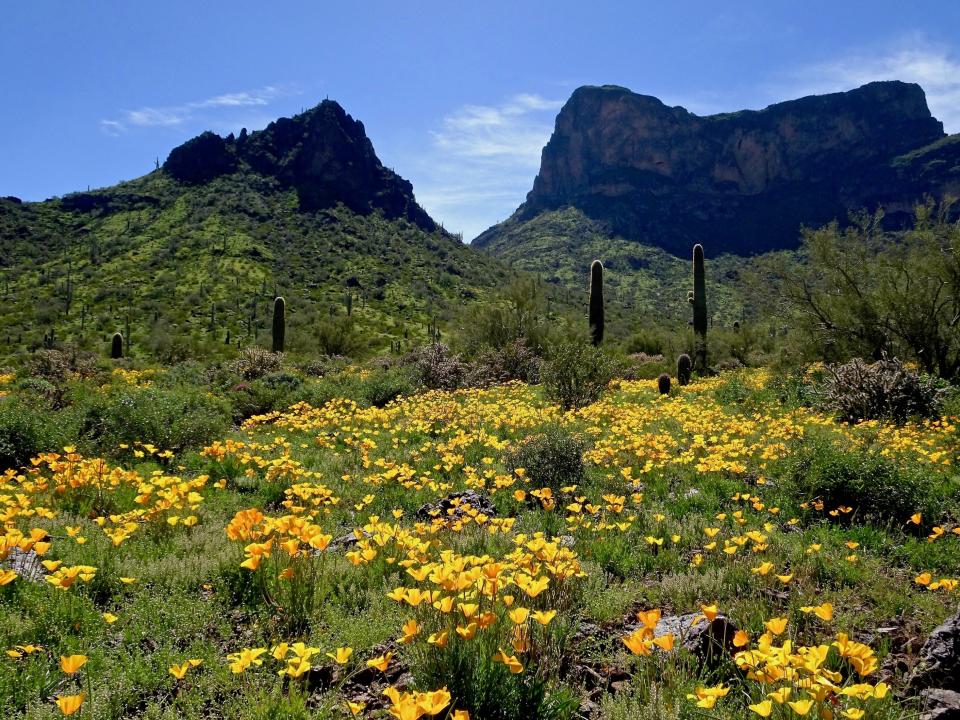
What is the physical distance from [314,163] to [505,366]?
91.6m

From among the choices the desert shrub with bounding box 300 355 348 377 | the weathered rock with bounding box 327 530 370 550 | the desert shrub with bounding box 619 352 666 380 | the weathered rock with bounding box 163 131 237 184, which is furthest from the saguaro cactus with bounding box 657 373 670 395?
the weathered rock with bounding box 163 131 237 184

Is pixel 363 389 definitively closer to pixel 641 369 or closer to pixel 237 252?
pixel 641 369

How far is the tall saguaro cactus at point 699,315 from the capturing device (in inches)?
914

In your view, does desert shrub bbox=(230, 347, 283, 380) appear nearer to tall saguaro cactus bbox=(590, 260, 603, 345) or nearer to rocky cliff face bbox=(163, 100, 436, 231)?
tall saguaro cactus bbox=(590, 260, 603, 345)

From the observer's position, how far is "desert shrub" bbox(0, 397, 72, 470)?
295 inches

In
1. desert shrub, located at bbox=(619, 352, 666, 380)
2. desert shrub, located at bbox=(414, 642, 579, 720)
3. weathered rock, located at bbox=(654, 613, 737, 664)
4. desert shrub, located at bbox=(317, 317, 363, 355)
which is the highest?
desert shrub, located at bbox=(317, 317, 363, 355)

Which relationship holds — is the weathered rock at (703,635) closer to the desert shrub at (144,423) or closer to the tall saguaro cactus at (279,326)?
the desert shrub at (144,423)

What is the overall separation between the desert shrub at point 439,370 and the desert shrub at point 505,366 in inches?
12.8

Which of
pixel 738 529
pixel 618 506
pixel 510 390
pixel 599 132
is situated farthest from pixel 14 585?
pixel 599 132

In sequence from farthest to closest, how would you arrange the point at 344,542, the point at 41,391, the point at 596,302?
the point at 596,302
the point at 41,391
the point at 344,542

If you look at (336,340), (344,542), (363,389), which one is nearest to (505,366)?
(363,389)

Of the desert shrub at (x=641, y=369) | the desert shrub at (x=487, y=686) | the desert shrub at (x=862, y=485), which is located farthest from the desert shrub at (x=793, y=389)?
the desert shrub at (x=487, y=686)

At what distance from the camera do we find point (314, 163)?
9838 cm

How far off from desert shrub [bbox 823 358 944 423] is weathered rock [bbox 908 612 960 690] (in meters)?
7.93
